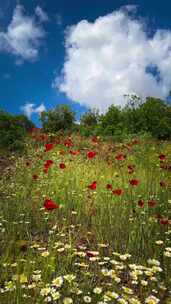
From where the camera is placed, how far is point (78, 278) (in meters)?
3.46

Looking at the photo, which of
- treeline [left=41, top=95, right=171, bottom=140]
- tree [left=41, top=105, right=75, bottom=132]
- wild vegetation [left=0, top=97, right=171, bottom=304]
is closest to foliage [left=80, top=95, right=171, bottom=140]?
treeline [left=41, top=95, right=171, bottom=140]

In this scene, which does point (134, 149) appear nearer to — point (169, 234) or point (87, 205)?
point (87, 205)

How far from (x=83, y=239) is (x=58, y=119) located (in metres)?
18.3

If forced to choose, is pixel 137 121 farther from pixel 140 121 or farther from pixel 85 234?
pixel 85 234

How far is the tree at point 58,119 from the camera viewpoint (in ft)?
72.1

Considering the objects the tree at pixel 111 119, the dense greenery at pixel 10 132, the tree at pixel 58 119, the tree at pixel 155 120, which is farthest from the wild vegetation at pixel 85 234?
the tree at pixel 58 119

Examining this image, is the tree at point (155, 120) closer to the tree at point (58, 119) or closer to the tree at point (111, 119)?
the tree at point (111, 119)

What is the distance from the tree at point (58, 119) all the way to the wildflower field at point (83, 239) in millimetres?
13832

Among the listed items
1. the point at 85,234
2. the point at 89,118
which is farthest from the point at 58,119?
the point at 85,234

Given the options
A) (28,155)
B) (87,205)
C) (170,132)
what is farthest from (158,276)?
(170,132)

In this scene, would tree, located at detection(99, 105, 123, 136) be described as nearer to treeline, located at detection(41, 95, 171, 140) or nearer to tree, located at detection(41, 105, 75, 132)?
treeline, located at detection(41, 95, 171, 140)

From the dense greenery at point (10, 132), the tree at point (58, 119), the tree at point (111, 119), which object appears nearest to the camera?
the dense greenery at point (10, 132)

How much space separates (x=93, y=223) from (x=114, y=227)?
0.95 ft

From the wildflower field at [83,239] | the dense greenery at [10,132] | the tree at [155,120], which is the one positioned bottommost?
the wildflower field at [83,239]
